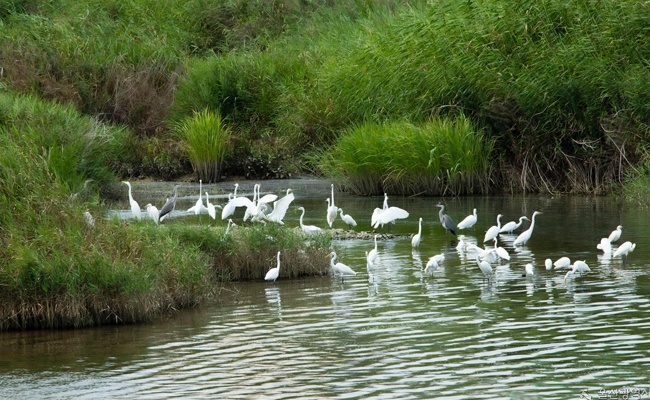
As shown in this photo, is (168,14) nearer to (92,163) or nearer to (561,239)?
(92,163)

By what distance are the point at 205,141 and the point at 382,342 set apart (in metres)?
17.2

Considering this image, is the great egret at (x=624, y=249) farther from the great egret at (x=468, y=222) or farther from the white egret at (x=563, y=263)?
the great egret at (x=468, y=222)

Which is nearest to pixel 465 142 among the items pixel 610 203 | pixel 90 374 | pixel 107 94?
pixel 610 203

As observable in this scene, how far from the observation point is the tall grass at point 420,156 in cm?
2208

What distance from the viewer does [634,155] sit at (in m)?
21.5

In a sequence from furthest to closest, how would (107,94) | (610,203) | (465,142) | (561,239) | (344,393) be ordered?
(107,94) → (465,142) → (610,203) → (561,239) → (344,393)


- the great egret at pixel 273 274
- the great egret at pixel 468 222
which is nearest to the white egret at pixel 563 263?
the great egret at pixel 273 274

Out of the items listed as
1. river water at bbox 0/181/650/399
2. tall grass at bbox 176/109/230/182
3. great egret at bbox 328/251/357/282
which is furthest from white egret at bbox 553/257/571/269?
tall grass at bbox 176/109/230/182

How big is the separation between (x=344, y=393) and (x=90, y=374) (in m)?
2.11

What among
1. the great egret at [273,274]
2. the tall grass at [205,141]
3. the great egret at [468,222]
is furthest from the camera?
the tall grass at [205,141]

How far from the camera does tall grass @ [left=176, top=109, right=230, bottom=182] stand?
86.0 ft

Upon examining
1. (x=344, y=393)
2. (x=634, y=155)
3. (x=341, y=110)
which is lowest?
(x=344, y=393)

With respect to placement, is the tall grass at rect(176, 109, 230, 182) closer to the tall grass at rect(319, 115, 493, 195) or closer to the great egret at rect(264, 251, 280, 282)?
the tall grass at rect(319, 115, 493, 195)

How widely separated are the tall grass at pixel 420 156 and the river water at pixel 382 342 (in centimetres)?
777
